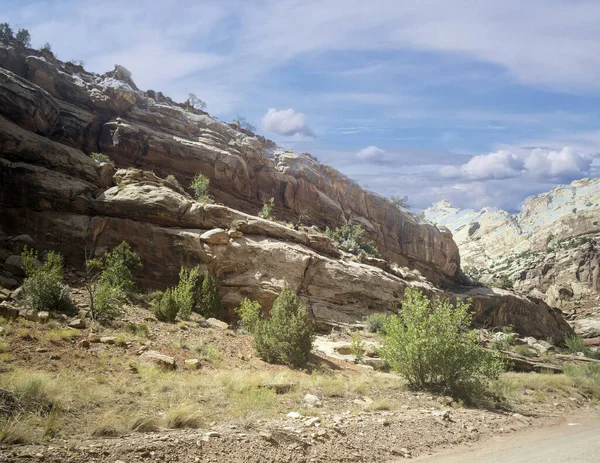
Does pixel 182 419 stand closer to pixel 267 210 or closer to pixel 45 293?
pixel 45 293

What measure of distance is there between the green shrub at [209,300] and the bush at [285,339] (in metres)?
7.71

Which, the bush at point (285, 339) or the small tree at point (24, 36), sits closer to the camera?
the bush at point (285, 339)

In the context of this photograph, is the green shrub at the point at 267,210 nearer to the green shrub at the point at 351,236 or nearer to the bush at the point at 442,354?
the green shrub at the point at 351,236

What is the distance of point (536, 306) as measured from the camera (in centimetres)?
4644

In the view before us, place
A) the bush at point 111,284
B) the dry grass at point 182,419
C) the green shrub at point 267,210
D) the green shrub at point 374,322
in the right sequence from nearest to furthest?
the dry grass at point 182,419 < the bush at point 111,284 < the green shrub at point 374,322 < the green shrub at point 267,210

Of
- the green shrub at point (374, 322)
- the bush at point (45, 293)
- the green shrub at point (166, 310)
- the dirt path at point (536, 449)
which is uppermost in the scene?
the bush at point (45, 293)

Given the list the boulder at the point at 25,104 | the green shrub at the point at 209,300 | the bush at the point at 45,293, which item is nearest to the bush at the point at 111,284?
the bush at the point at 45,293

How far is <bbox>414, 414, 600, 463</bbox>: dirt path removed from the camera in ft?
24.9

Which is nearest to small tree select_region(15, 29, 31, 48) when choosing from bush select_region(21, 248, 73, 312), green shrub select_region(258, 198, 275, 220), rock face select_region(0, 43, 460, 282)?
rock face select_region(0, 43, 460, 282)

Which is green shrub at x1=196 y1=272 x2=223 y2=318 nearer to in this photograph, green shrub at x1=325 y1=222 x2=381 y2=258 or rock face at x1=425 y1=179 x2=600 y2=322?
green shrub at x1=325 y1=222 x2=381 y2=258

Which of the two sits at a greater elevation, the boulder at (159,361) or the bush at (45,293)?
the bush at (45,293)

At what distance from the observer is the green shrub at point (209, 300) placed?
24.4 m

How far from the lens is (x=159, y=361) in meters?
Result: 12.6

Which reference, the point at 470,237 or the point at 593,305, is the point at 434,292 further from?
the point at 470,237
